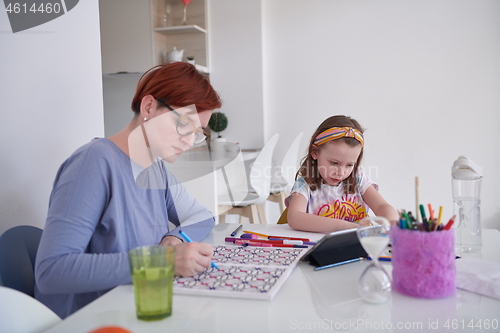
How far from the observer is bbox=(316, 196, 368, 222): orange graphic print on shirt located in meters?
1.63

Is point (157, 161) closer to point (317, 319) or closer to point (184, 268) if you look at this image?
point (184, 268)

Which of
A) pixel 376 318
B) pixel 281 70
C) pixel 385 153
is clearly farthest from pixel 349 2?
pixel 376 318

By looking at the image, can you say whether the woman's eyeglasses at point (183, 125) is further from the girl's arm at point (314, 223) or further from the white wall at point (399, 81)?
the white wall at point (399, 81)

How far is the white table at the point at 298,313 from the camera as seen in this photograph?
629 millimetres

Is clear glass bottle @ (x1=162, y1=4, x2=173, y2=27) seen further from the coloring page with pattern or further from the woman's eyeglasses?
the coloring page with pattern

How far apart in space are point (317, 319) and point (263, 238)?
53 cm

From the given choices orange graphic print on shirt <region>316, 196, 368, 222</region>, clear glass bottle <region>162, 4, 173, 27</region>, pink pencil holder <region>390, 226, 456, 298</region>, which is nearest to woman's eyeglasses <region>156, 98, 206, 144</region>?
pink pencil holder <region>390, 226, 456, 298</region>

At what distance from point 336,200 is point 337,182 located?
73 mm

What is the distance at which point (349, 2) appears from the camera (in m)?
3.44

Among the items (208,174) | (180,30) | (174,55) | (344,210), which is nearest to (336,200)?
(344,210)

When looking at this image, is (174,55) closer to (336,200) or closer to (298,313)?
(336,200)

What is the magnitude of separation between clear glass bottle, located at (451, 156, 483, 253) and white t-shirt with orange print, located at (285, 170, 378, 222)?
0.49 metres

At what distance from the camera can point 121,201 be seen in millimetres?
Answer: 988

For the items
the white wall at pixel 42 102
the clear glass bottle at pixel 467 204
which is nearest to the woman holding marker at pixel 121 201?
the white wall at pixel 42 102
